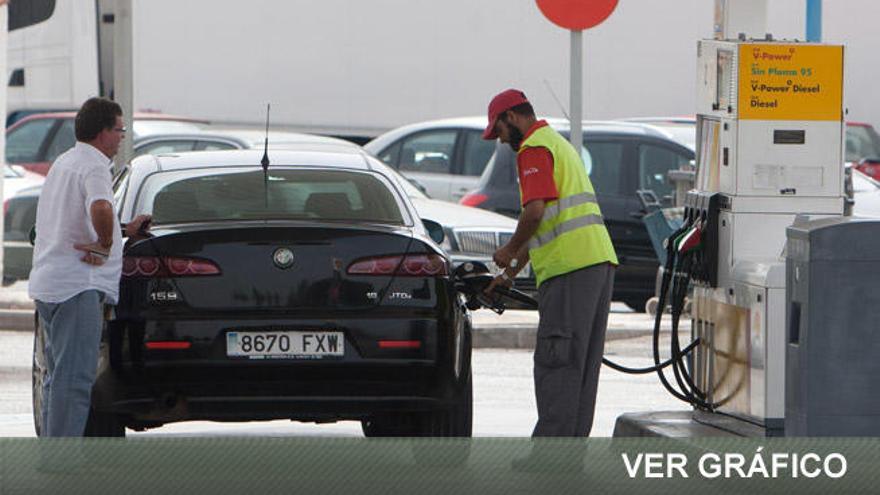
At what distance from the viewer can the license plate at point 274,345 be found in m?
9.28

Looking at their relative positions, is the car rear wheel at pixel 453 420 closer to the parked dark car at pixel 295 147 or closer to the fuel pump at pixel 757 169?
the fuel pump at pixel 757 169

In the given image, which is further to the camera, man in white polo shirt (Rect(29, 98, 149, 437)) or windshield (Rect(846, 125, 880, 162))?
windshield (Rect(846, 125, 880, 162))

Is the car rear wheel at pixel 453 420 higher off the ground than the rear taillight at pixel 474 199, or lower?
lower

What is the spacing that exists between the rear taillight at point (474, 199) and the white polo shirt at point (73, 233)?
9.76 metres

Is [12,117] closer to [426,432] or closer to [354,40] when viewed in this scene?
[354,40]

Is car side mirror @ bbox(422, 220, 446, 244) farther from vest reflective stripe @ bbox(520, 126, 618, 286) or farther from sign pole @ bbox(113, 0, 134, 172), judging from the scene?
sign pole @ bbox(113, 0, 134, 172)

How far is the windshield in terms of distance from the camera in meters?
26.5

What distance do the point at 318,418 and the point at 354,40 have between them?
1892 cm

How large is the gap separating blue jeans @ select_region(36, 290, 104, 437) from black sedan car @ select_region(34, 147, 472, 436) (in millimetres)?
281

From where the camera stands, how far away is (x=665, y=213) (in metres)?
13.7

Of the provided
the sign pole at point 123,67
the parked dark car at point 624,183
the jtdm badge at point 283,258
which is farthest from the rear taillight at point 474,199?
the jtdm badge at point 283,258

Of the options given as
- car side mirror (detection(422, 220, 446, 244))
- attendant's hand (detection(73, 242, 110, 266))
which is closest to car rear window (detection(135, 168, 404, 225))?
car side mirror (detection(422, 220, 446, 244))

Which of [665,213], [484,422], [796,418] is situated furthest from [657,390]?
[796,418]

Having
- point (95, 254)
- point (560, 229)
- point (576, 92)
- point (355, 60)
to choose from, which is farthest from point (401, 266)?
point (355, 60)
